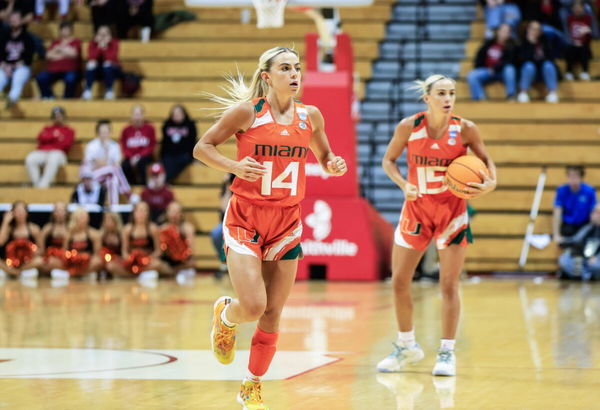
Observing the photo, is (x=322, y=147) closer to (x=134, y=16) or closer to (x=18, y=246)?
(x=18, y=246)

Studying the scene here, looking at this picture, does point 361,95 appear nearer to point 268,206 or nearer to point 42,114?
point 42,114

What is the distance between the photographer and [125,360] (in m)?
6.85

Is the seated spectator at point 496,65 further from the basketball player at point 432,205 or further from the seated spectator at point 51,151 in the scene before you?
the basketball player at point 432,205

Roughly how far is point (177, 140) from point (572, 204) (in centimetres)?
602

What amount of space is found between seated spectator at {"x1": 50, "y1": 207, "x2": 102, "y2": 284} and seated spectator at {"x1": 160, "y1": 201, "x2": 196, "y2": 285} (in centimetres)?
95

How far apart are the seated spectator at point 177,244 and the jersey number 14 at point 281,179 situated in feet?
29.3

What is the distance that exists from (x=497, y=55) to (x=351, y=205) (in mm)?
4500

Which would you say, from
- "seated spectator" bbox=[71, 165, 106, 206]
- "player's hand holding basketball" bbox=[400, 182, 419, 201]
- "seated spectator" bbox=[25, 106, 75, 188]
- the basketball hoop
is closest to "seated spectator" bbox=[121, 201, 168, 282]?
"seated spectator" bbox=[71, 165, 106, 206]

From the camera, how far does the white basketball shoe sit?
6.53 m

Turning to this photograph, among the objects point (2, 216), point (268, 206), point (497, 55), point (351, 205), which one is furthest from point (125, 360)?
point (497, 55)

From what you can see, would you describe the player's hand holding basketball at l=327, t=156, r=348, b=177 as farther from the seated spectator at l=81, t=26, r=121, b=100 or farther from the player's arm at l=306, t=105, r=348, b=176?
the seated spectator at l=81, t=26, r=121, b=100

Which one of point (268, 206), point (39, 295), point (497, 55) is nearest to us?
point (268, 206)

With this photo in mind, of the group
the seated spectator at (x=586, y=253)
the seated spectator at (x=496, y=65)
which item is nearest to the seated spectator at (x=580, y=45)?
the seated spectator at (x=496, y=65)

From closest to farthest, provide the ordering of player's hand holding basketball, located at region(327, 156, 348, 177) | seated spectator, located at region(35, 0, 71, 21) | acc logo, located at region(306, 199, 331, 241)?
player's hand holding basketball, located at region(327, 156, 348, 177) < acc logo, located at region(306, 199, 331, 241) < seated spectator, located at region(35, 0, 71, 21)
